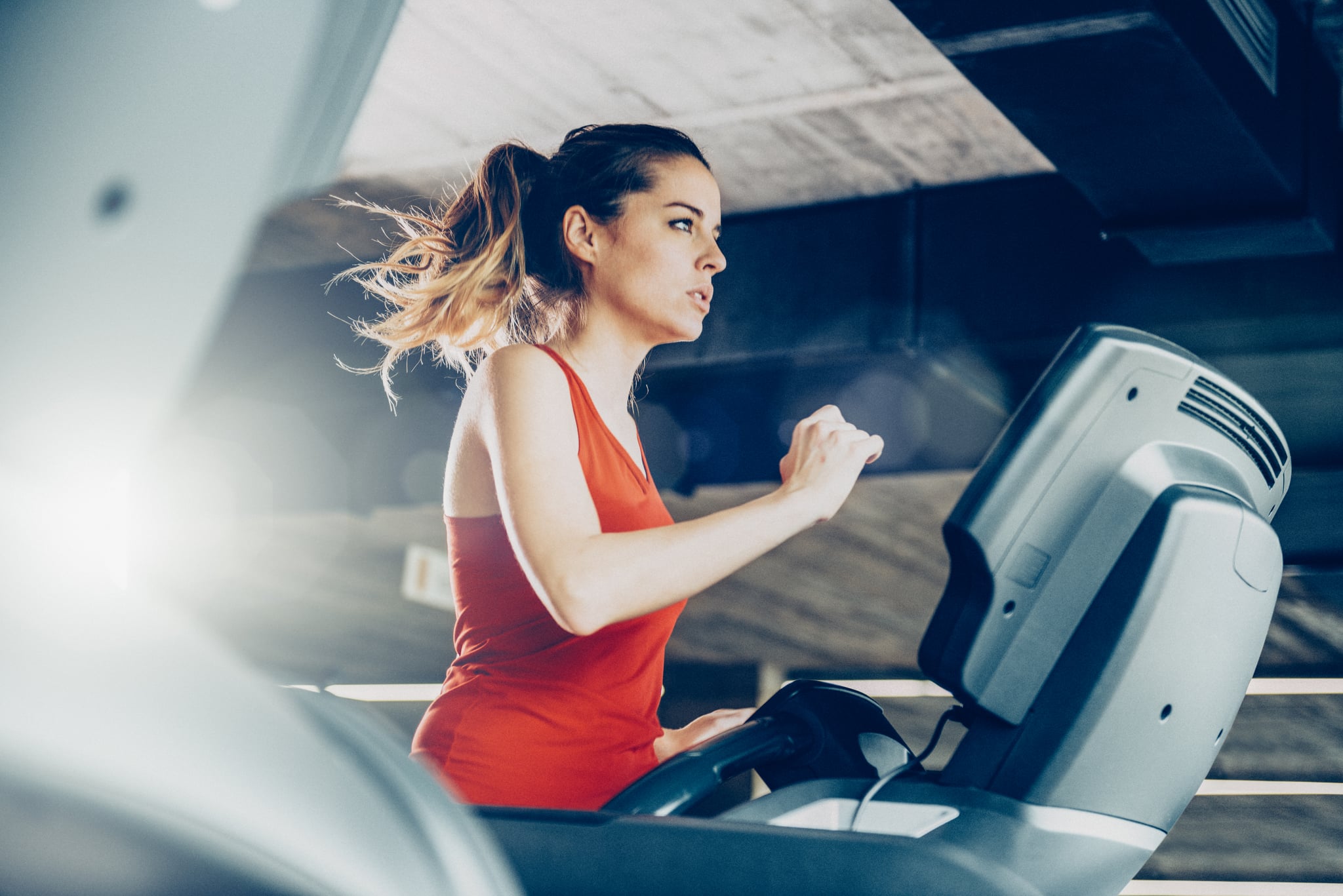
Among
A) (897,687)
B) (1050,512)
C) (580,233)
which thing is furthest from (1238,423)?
(897,687)

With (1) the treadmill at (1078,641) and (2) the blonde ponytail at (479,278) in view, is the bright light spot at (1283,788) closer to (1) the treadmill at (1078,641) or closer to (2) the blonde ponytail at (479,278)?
(2) the blonde ponytail at (479,278)

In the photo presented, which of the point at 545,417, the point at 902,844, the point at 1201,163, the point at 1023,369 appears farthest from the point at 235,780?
the point at 1023,369

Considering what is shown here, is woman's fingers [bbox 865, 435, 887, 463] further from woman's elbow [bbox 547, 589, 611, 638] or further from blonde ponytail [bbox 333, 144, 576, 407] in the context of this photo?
blonde ponytail [bbox 333, 144, 576, 407]

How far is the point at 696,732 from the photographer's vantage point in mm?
1597

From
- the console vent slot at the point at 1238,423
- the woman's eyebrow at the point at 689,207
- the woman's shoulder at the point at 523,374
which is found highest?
the console vent slot at the point at 1238,423

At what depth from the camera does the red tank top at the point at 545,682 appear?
4.65 ft

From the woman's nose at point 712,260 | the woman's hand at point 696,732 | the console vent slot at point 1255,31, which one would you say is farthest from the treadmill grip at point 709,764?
the console vent slot at point 1255,31

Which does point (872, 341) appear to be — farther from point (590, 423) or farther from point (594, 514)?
point (594, 514)

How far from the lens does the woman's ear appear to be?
5.74 feet

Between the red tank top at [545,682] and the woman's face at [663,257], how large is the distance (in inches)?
8.2

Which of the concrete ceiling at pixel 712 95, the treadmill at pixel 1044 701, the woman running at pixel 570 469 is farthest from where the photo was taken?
the concrete ceiling at pixel 712 95

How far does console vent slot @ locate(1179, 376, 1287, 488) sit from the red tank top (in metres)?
0.59

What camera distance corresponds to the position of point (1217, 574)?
4.09 feet

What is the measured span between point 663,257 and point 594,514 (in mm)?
469
